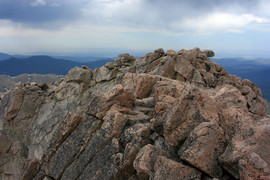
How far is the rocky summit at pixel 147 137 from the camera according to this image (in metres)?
13.3

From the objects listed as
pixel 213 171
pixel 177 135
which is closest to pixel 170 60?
pixel 177 135

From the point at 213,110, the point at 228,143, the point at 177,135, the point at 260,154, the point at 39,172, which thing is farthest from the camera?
the point at 39,172

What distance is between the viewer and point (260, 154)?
40.0 ft

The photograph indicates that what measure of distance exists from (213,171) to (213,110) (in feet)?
18.5

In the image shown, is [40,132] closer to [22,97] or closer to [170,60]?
[22,97]

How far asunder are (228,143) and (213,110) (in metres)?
3.38

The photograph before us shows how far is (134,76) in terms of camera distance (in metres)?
32.9

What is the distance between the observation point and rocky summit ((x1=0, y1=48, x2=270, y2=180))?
13.3m

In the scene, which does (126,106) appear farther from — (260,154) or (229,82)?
(229,82)

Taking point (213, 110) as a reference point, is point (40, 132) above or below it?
below

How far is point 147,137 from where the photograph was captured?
1770 cm

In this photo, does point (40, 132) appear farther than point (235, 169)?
Yes

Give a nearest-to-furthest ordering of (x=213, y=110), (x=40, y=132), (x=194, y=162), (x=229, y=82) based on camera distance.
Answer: (x=194, y=162) → (x=213, y=110) → (x=40, y=132) → (x=229, y=82)

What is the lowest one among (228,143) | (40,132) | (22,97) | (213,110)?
(40,132)
